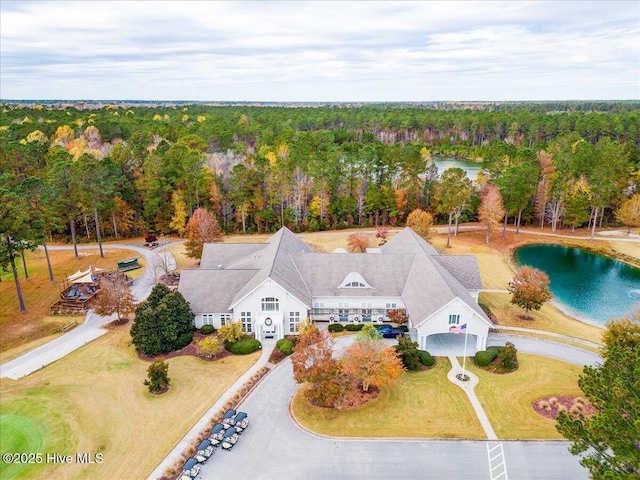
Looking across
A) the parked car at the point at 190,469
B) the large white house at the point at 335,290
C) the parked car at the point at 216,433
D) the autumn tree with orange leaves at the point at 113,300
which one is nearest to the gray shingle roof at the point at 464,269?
the large white house at the point at 335,290

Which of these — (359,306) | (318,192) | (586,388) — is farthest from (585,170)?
(586,388)

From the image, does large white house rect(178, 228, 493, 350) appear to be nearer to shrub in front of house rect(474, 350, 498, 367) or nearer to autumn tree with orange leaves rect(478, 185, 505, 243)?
shrub in front of house rect(474, 350, 498, 367)

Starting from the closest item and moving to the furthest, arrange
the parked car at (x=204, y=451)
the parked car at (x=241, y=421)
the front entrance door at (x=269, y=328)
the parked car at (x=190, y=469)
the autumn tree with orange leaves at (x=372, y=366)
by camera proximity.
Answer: the parked car at (x=190, y=469) < the parked car at (x=204, y=451) < the parked car at (x=241, y=421) < the autumn tree with orange leaves at (x=372, y=366) < the front entrance door at (x=269, y=328)

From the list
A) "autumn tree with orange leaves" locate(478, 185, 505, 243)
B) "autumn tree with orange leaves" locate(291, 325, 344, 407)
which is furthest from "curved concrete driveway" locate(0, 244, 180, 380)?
"autumn tree with orange leaves" locate(478, 185, 505, 243)

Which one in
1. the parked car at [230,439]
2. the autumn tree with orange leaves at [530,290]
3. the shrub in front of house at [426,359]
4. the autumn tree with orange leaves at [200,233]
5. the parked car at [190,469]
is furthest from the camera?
the autumn tree with orange leaves at [200,233]

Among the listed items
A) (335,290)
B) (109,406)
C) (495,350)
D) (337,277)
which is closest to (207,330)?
(109,406)

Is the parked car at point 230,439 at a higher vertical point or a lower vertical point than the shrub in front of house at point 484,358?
lower

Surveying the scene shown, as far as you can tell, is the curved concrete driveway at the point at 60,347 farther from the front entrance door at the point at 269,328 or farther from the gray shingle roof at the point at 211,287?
the front entrance door at the point at 269,328

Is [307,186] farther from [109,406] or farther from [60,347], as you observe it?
[109,406]
